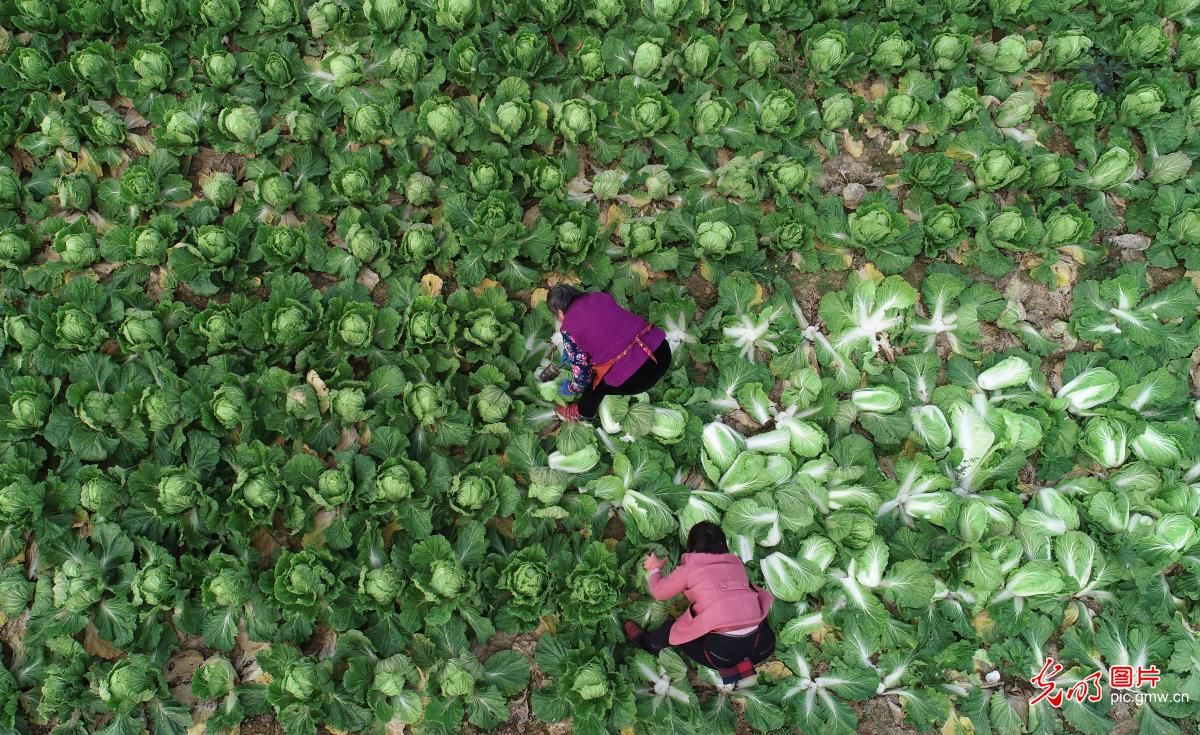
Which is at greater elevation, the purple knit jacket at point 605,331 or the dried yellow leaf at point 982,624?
the purple knit jacket at point 605,331

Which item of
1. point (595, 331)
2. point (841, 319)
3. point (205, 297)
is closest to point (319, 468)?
point (205, 297)

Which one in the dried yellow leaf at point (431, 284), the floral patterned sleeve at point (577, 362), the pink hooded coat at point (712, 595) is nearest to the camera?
A: the pink hooded coat at point (712, 595)

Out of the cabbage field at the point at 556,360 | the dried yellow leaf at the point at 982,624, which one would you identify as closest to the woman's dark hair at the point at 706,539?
the cabbage field at the point at 556,360

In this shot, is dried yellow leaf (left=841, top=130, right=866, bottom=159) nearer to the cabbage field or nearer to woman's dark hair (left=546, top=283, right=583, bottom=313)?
the cabbage field

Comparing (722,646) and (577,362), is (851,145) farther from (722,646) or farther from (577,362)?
(722,646)

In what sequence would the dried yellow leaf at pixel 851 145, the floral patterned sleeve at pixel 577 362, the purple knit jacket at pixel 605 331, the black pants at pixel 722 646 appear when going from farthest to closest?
the dried yellow leaf at pixel 851 145, the floral patterned sleeve at pixel 577 362, the purple knit jacket at pixel 605 331, the black pants at pixel 722 646

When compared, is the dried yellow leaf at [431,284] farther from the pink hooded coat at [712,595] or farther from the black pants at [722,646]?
the black pants at [722,646]

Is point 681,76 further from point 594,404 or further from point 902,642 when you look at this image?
point 902,642

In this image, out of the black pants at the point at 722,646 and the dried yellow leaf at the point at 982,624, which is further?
the dried yellow leaf at the point at 982,624

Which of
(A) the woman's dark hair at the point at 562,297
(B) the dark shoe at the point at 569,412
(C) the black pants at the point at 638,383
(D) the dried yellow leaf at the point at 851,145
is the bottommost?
(B) the dark shoe at the point at 569,412
